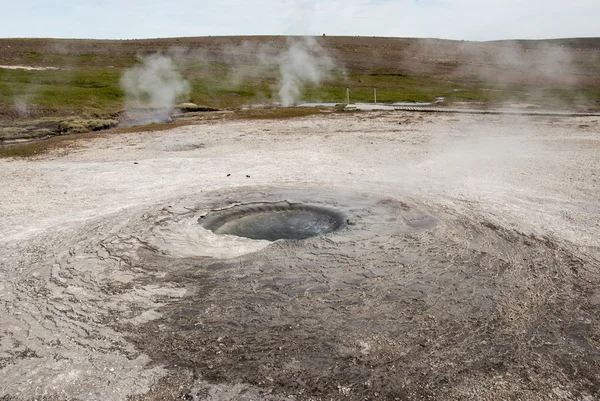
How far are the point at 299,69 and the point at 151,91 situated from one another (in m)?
19.0

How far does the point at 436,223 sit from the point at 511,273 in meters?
2.34

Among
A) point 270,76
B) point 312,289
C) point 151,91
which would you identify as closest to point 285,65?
point 270,76

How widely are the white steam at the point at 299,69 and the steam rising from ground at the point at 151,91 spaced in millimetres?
8820

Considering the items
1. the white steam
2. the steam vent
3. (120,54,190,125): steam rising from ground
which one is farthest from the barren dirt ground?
the white steam

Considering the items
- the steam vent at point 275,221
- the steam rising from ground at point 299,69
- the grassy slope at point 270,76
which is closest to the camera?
the steam vent at point 275,221

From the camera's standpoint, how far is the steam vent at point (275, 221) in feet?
32.1

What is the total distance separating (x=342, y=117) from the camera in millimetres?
27016

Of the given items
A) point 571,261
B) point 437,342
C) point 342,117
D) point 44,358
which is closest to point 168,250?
point 44,358

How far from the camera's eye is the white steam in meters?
41.6

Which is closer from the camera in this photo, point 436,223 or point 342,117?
point 436,223

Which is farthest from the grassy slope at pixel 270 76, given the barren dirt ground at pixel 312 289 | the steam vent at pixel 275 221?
the steam vent at pixel 275 221

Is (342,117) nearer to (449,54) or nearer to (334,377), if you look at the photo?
(334,377)

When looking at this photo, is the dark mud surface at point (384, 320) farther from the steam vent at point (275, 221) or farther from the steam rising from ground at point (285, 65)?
the steam rising from ground at point (285, 65)

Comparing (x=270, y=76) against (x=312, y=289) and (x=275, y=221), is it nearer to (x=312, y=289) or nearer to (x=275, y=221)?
(x=275, y=221)
